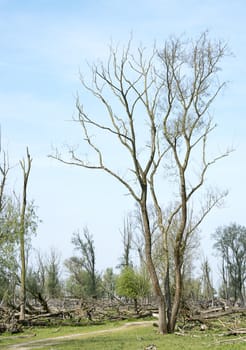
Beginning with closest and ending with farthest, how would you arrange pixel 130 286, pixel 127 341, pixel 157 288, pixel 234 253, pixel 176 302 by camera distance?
pixel 127 341, pixel 157 288, pixel 176 302, pixel 130 286, pixel 234 253

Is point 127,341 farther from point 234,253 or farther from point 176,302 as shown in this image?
point 234,253

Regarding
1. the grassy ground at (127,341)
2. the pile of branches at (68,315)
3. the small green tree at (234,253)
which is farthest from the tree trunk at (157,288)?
the small green tree at (234,253)

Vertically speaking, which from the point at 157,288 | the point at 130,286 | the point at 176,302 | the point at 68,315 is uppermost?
the point at 130,286

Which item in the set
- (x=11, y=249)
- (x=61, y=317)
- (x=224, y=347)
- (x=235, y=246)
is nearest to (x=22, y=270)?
(x=61, y=317)

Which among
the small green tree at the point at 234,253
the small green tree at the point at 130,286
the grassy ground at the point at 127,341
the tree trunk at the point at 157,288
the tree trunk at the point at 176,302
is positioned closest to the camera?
the grassy ground at the point at 127,341

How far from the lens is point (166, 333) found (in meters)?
24.1

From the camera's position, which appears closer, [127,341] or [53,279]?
[127,341]

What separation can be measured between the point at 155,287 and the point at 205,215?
4726 mm

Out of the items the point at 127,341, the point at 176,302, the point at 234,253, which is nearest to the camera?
the point at 127,341

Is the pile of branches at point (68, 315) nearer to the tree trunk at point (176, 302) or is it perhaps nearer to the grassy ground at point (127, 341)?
the grassy ground at point (127, 341)

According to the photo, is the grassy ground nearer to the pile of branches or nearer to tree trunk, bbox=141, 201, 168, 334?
tree trunk, bbox=141, 201, 168, 334

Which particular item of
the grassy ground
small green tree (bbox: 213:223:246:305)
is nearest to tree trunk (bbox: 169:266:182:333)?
the grassy ground

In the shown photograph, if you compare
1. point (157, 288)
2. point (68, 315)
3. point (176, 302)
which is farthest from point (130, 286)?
point (157, 288)

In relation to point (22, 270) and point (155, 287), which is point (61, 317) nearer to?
point (22, 270)
